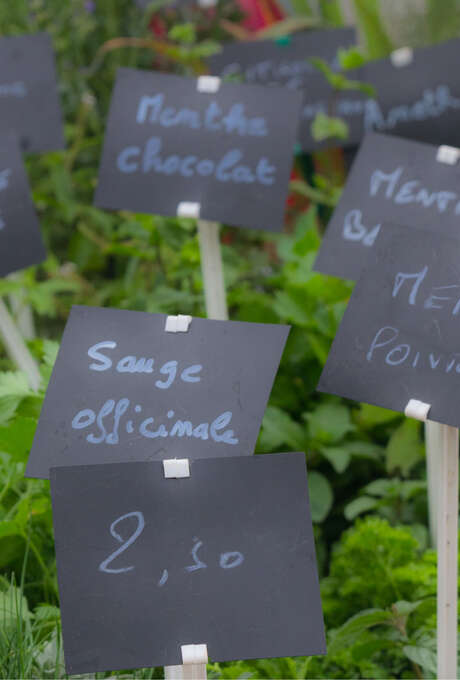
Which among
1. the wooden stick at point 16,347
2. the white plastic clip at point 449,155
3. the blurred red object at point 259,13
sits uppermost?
the blurred red object at point 259,13

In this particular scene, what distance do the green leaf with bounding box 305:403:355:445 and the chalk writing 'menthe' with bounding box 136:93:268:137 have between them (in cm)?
47

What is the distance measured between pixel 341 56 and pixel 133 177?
1.59ft

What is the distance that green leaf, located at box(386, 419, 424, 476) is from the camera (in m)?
1.37

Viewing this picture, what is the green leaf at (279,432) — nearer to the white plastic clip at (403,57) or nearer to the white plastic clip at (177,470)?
the white plastic clip at (177,470)

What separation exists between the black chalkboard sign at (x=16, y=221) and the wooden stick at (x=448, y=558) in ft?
2.43

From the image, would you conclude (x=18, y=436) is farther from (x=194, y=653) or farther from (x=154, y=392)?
(x=194, y=653)

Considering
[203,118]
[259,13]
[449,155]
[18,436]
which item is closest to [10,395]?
[18,436]

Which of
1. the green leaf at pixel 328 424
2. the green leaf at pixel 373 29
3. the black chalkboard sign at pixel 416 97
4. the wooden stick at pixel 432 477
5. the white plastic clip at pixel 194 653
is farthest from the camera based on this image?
the green leaf at pixel 373 29

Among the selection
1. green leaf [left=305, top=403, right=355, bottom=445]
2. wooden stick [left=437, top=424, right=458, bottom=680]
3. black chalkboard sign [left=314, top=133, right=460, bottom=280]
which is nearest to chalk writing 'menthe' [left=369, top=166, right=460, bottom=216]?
black chalkboard sign [left=314, top=133, right=460, bottom=280]

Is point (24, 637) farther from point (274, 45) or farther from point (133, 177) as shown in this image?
point (274, 45)

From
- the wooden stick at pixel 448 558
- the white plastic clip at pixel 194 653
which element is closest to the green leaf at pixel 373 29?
the wooden stick at pixel 448 558

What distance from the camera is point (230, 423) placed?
0.89 meters

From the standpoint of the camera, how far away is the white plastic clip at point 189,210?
1.32 meters

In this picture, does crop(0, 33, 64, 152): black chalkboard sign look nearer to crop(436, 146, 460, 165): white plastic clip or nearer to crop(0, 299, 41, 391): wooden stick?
crop(0, 299, 41, 391): wooden stick
